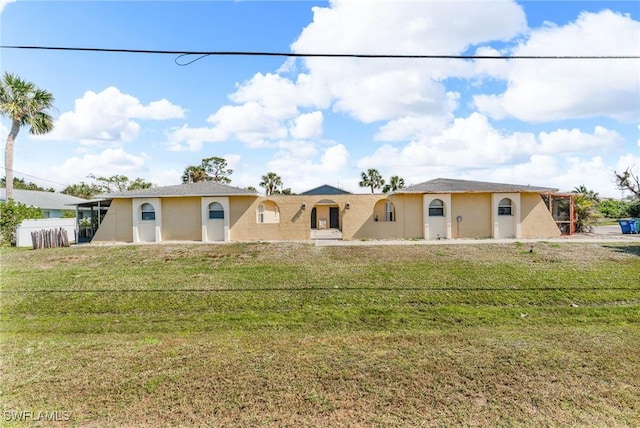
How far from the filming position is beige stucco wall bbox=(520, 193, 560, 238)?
714 inches

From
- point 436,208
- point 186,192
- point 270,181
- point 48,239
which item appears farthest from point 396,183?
point 48,239

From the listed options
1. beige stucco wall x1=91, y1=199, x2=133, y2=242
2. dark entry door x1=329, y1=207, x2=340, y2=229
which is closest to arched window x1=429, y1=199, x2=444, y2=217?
dark entry door x1=329, y1=207, x2=340, y2=229

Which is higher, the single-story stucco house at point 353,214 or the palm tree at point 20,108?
the palm tree at point 20,108

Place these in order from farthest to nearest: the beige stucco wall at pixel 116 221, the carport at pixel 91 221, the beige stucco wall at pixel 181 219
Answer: the carport at pixel 91 221
the beige stucco wall at pixel 116 221
the beige stucco wall at pixel 181 219

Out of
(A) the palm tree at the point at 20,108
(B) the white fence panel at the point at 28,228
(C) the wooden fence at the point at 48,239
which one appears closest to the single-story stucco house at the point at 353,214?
(C) the wooden fence at the point at 48,239

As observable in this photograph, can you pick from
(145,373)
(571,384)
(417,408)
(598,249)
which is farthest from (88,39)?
(598,249)

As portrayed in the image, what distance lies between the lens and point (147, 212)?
18906 millimetres

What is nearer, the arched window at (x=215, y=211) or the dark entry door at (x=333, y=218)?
the arched window at (x=215, y=211)

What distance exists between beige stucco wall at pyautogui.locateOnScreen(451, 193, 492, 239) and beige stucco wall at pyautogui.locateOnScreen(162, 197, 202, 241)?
13507mm

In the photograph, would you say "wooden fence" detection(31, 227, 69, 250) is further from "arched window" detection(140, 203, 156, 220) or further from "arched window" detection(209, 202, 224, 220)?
"arched window" detection(209, 202, 224, 220)

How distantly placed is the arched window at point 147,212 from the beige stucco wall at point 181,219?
0.61m

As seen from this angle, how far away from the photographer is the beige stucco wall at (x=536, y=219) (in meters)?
18.1

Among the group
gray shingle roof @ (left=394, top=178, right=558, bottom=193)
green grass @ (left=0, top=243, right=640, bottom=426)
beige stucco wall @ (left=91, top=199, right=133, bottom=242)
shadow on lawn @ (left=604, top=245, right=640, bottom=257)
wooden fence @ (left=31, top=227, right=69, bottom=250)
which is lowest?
green grass @ (left=0, top=243, right=640, bottom=426)

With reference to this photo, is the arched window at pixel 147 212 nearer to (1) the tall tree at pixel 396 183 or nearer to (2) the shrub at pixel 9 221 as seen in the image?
(2) the shrub at pixel 9 221
